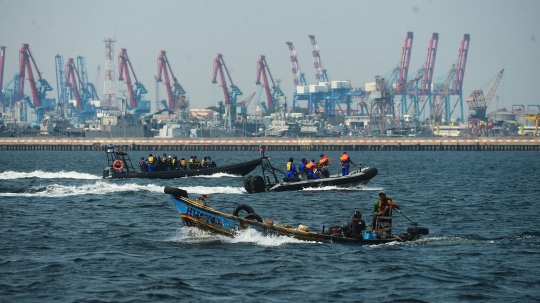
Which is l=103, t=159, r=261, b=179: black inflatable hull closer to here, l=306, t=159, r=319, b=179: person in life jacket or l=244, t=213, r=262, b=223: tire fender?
l=306, t=159, r=319, b=179: person in life jacket

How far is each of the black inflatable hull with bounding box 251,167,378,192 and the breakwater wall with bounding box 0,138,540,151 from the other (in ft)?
350

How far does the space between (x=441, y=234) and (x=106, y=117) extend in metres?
164

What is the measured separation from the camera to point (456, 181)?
57.2 m

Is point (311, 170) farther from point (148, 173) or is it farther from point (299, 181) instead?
point (148, 173)

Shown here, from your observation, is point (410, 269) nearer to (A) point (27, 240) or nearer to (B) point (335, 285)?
(B) point (335, 285)

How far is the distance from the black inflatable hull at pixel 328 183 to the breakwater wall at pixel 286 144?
106788 millimetres

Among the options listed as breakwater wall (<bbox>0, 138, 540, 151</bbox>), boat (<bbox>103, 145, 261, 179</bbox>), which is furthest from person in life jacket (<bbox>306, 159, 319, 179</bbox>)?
breakwater wall (<bbox>0, 138, 540, 151</bbox>)

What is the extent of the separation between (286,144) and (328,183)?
114913mm

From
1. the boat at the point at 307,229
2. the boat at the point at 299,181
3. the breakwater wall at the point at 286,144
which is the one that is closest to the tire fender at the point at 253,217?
the boat at the point at 307,229

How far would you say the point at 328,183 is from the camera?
41.2 m

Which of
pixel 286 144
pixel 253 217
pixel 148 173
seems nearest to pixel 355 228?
pixel 253 217

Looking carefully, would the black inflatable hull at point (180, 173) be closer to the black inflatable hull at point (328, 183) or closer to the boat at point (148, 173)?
the boat at point (148, 173)

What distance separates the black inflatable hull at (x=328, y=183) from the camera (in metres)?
40.0

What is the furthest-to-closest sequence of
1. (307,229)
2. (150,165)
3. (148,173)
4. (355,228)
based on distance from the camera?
(150,165) < (148,173) < (307,229) < (355,228)
